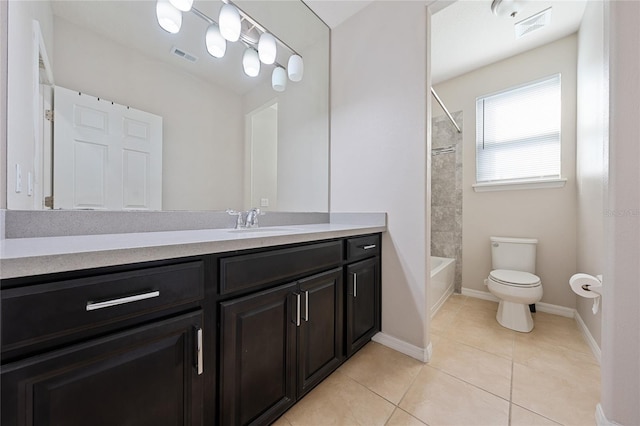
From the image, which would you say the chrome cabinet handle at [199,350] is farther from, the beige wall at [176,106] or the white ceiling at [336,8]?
the white ceiling at [336,8]

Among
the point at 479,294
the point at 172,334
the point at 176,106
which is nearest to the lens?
the point at 172,334

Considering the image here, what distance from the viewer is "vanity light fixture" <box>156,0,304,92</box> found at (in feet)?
3.89

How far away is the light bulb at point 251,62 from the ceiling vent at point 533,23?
222 cm

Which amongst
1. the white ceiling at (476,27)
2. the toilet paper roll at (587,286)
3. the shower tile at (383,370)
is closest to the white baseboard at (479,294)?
the toilet paper roll at (587,286)

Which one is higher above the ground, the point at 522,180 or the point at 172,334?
the point at 522,180

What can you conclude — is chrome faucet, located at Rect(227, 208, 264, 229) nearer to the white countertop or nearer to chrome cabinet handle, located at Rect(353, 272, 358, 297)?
the white countertop

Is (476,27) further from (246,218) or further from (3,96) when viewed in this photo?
(3,96)

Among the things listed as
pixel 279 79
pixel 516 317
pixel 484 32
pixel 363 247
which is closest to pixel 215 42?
Answer: pixel 279 79

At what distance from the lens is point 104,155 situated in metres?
1.02

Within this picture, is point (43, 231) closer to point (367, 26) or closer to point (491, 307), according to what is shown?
point (367, 26)

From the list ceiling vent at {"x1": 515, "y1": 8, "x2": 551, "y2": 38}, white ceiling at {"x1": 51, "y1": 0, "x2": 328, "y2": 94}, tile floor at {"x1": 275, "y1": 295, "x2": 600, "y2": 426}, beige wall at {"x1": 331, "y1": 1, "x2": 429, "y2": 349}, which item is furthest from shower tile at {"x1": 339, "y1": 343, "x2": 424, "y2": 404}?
ceiling vent at {"x1": 515, "y1": 8, "x2": 551, "y2": 38}

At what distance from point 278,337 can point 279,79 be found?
171 centimetres

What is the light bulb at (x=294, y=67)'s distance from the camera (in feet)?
6.05

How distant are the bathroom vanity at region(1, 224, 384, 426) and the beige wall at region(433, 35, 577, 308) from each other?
2170mm
